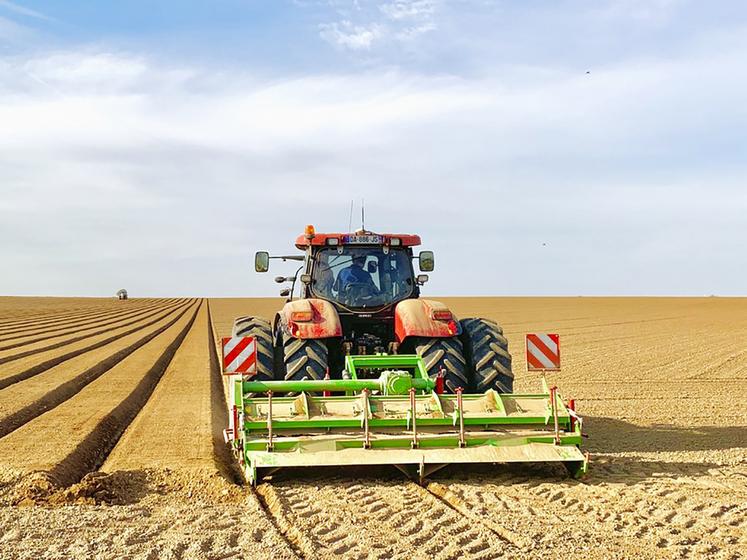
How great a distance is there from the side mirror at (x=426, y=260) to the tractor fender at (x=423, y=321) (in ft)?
4.45

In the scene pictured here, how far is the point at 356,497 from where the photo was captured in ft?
18.5

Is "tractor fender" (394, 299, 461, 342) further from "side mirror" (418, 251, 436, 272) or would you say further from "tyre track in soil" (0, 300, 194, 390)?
"tyre track in soil" (0, 300, 194, 390)

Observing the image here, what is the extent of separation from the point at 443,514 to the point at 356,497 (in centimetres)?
71

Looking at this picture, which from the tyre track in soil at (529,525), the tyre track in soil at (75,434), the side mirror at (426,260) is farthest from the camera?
the side mirror at (426,260)

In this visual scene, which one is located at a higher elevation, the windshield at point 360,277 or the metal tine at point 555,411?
the windshield at point 360,277

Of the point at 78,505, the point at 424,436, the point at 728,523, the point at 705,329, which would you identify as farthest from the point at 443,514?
the point at 705,329

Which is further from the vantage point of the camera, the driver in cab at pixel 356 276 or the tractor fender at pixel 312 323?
the driver in cab at pixel 356 276

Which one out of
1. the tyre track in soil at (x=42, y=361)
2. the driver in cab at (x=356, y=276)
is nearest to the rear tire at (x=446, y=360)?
the driver in cab at (x=356, y=276)

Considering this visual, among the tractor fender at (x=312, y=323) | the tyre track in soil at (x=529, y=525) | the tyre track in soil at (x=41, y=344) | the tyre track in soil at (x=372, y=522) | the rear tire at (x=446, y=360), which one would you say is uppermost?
the tractor fender at (x=312, y=323)

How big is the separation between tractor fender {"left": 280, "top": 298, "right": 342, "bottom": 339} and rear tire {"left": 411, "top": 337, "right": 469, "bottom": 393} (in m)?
0.80

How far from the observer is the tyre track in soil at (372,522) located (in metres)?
4.46

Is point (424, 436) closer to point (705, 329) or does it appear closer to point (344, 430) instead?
point (344, 430)

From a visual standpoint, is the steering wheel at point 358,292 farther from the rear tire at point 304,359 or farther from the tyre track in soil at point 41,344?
the tyre track in soil at point 41,344

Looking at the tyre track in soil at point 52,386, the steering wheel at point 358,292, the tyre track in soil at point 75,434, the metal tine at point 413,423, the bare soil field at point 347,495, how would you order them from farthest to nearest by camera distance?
1. the tyre track in soil at point 52,386
2. the steering wheel at point 358,292
3. the tyre track in soil at point 75,434
4. the metal tine at point 413,423
5. the bare soil field at point 347,495
